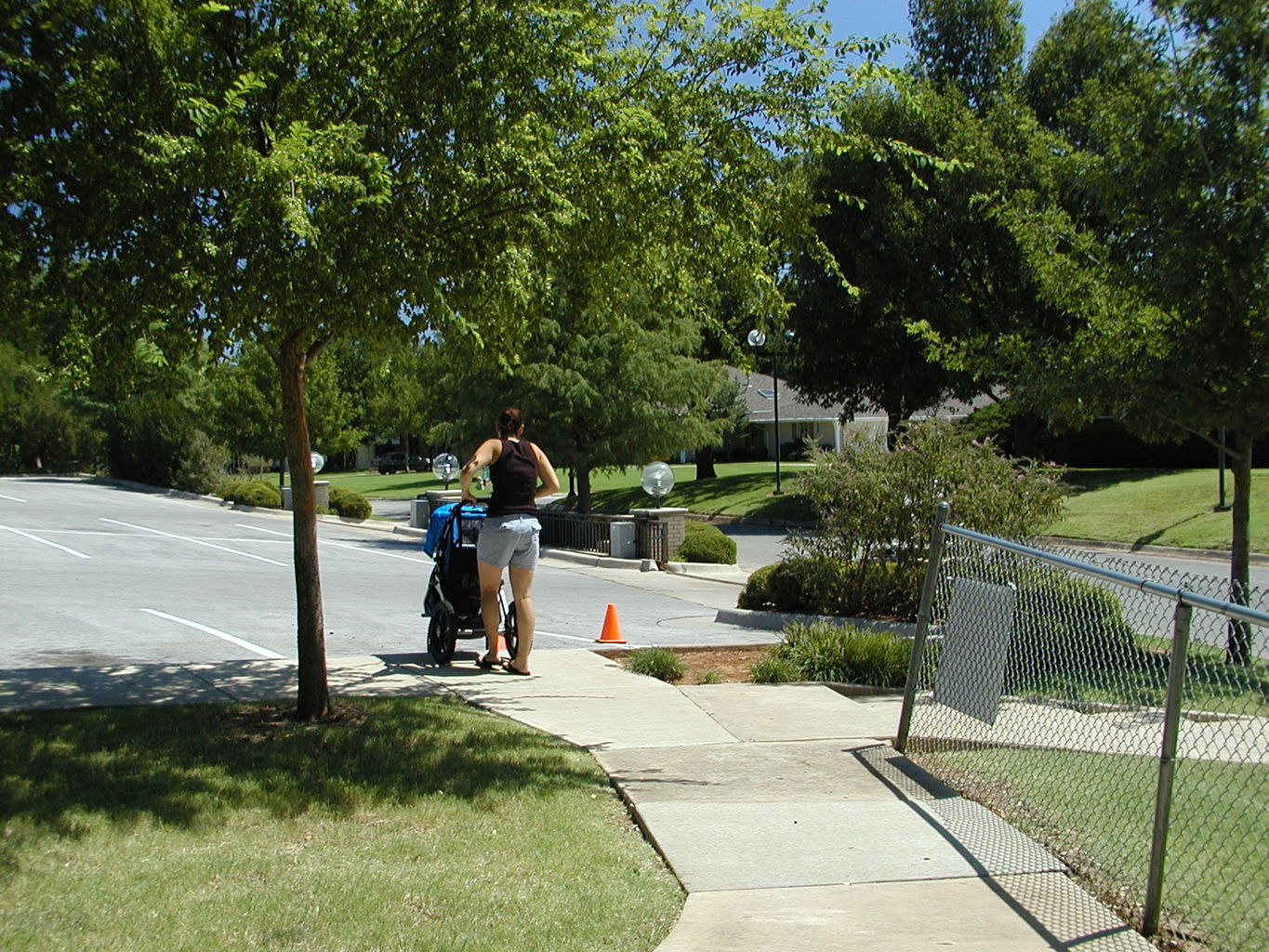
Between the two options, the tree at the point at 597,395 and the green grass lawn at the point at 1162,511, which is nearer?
A: the tree at the point at 597,395

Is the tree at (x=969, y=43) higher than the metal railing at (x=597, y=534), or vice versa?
the tree at (x=969, y=43)

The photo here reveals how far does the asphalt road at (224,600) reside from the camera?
11.1m

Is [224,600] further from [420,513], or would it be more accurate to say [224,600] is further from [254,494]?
[254,494]

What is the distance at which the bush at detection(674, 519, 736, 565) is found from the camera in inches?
904

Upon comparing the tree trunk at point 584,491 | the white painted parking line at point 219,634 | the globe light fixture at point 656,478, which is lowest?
the white painted parking line at point 219,634

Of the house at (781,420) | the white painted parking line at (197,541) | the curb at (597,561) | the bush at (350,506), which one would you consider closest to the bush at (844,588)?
the curb at (597,561)

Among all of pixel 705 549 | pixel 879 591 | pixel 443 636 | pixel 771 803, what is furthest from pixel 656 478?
pixel 771 803

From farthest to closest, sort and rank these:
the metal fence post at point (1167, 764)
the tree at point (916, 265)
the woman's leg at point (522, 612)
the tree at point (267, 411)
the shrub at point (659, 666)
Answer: the tree at point (267, 411) < the tree at point (916, 265) < the shrub at point (659, 666) < the woman's leg at point (522, 612) < the metal fence post at point (1167, 764)

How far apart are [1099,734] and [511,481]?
4.41 metres

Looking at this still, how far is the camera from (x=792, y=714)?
27.3 feet

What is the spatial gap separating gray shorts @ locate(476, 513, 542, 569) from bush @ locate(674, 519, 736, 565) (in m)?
13.8

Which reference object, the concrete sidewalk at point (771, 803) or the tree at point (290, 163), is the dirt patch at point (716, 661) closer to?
the concrete sidewalk at point (771, 803)

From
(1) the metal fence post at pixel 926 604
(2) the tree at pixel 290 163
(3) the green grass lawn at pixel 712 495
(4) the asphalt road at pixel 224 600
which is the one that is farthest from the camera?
(3) the green grass lawn at pixel 712 495

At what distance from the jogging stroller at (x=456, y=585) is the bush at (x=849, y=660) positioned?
2.31 meters
